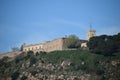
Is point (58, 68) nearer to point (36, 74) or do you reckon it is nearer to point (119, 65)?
point (36, 74)

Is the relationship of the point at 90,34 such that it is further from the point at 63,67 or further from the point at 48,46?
the point at 63,67

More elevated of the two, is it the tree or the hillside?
the tree

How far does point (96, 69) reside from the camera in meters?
95.4

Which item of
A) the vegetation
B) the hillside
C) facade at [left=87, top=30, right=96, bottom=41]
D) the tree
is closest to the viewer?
the hillside

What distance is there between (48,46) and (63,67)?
15.8m

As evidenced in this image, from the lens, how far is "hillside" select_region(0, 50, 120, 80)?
310 ft

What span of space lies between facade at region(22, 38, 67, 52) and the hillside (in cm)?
411

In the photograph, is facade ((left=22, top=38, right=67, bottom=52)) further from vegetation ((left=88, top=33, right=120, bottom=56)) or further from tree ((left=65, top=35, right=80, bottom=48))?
vegetation ((left=88, top=33, right=120, bottom=56))

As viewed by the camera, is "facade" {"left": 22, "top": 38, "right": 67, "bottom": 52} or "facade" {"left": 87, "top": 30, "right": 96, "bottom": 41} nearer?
"facade" {"left": 22, "top": 38, "right": 67, "bottom": 52}

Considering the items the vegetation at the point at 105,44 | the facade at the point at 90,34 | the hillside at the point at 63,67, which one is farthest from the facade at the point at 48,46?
the facade at the point at 90,34

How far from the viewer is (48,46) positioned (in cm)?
11450

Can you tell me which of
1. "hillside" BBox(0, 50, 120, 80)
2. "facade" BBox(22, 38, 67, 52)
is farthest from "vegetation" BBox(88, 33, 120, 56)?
"facade" BBox(22, 38, 67, 52)

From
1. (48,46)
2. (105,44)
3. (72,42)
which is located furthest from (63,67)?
(48,46)

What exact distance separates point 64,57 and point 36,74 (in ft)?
23.5
